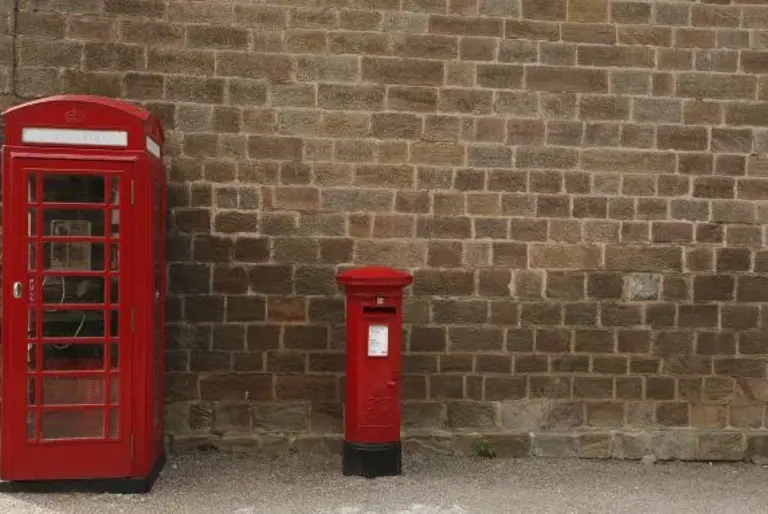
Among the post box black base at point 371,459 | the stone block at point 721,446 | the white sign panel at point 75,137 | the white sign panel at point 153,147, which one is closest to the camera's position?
the white sign panel at point 75,137

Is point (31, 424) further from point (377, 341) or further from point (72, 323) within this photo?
point (377, 341)

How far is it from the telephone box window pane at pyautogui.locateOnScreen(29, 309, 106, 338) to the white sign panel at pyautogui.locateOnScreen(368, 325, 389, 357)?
68.4 inches

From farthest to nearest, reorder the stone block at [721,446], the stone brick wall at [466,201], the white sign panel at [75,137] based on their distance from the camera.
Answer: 1. the stone block at [721,446]
2. the stone brick wall at [466,201]
3. the white sign panel at [75,137]

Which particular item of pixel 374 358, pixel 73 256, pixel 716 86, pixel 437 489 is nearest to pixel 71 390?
pixel 73 256

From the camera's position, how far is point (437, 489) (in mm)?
5398

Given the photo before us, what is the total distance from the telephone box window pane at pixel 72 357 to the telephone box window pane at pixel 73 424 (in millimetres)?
274

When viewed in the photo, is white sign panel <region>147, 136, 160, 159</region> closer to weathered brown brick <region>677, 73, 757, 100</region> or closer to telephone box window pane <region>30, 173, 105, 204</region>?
telephone box window pane <region>30, 173, 105, 204</region>

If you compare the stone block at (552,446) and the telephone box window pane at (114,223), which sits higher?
the telephone box window pane at (114,223)

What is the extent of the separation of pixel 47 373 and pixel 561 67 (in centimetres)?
436

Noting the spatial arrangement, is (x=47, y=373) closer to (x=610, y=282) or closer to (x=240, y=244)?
(x=240, y=244)

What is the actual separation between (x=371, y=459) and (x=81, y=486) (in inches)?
74.9

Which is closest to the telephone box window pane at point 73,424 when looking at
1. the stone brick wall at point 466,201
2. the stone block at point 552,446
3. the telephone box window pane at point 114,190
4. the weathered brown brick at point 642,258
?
the stone brick wall at point 466,201

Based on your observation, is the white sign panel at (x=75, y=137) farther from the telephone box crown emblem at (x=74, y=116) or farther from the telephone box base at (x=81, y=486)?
the telephone box base at (x=81, y=486)

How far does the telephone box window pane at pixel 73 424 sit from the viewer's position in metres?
4.90
